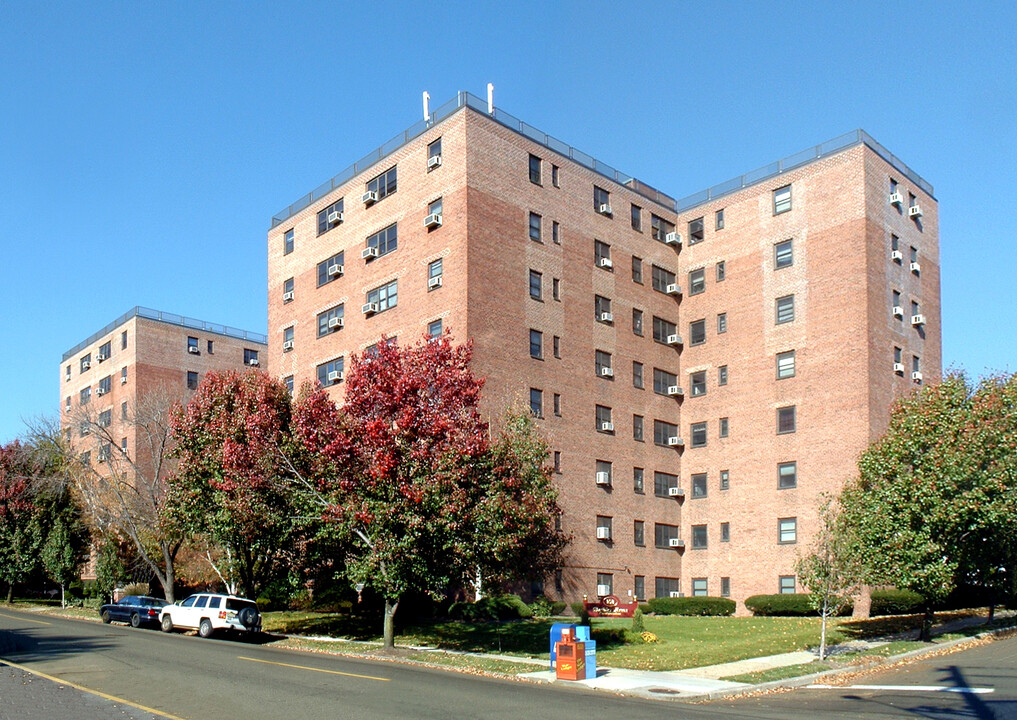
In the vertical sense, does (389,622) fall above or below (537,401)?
below

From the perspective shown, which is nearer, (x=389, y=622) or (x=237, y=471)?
(x=389, y=622)

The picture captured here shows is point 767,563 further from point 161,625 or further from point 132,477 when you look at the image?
point 132,477

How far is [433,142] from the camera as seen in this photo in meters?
46.9

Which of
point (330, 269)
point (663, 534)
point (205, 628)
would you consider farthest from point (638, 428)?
point (205, 628)

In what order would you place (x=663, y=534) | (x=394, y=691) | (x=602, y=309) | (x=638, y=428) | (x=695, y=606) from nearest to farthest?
1. (x=394, y=691)
2. (x=695, y=606)
3. (x=602, y=309)
4. (x=638, y=428)
5. (x=663, y=534)

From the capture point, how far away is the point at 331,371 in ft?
171

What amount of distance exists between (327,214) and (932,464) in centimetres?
3558

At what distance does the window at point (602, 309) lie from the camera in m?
49.5

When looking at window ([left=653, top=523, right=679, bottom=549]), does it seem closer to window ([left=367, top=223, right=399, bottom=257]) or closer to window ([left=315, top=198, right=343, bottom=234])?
window ([left=367, top=223, right=399, bottom=257])

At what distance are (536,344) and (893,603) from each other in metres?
19.1

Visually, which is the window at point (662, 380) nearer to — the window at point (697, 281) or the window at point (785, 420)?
the window at point (697, 281)

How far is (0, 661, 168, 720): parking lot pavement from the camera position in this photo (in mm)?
16109

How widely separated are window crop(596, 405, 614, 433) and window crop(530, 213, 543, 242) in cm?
890

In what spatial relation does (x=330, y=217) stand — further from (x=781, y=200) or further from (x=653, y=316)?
(x=781, y=200)
